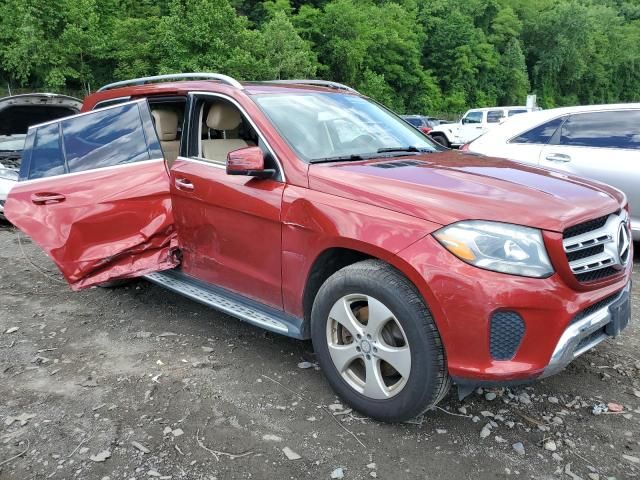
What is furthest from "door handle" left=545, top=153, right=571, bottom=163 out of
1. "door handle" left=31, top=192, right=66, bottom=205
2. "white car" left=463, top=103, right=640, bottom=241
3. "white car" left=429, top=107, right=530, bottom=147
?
"white car" left=429, top=107, right=530, bottom=147

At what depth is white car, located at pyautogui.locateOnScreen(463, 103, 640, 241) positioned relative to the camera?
5438mm

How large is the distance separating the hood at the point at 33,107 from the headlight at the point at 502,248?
6.77 m

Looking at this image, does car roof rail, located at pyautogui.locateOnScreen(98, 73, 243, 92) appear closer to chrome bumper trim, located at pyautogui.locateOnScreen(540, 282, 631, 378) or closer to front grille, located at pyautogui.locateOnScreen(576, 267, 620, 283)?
front grille, located at pyautogui.locateOnScreen(576, 267, 620, 283)

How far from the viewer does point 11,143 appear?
28.2ft

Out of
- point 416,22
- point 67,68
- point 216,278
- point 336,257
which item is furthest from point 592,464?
point 416,22

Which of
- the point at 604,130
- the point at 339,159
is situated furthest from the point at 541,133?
the point at 339,159

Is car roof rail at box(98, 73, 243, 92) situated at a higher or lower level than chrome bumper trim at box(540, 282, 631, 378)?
higher

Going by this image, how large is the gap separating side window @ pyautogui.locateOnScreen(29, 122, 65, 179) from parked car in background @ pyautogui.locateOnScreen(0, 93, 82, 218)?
10.8ft

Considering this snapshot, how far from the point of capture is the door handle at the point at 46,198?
4.09 m

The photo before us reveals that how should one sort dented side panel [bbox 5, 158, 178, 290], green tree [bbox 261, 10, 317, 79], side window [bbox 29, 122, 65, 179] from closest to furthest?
dented side panel [bbox 5, 158, 178, 290]
side window [bbox 29, 122, 65, 179]
green tree [bbox 261, 10, 317, 79]

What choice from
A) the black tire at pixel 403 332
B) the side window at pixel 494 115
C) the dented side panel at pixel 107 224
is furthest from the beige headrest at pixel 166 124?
the side window at pixel 494 115

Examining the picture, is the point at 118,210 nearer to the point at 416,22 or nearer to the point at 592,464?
the point at 592,464

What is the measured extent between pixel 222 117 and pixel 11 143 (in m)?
6.27

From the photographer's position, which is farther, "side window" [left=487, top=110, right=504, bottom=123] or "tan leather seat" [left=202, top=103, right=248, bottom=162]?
"side window" [left=487, top=110, right=504, bottom=123]
